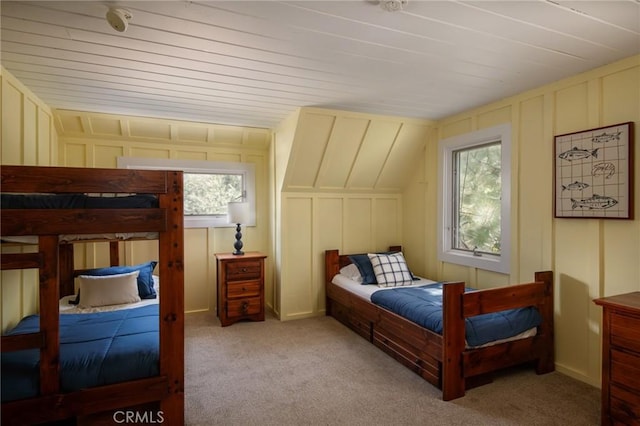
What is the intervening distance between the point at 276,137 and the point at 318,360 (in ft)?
8.35

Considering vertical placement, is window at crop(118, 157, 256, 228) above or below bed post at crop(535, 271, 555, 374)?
above

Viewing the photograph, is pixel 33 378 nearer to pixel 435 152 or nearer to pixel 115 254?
pixel 115 254

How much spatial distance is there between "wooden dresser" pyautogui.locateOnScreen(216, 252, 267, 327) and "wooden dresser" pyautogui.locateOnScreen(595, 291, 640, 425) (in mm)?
3018

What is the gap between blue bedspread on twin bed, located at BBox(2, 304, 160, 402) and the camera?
5.63 feet

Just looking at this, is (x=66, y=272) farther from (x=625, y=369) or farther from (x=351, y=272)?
(x=625, y=369)

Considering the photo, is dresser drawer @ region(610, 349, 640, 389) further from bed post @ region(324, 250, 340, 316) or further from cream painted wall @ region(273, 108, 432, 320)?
bed post @ region(324, 250, 340, 316)

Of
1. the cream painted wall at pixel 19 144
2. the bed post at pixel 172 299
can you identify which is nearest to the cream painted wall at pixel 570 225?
the bed post at pixel 172 299

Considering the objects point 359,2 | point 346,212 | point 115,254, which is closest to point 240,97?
point 359,2

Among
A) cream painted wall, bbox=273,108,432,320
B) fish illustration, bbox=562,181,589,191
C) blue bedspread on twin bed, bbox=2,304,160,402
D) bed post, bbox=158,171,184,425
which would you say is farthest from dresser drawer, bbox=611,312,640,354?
blue bedspread on twin bed, bbox=2,304,160,402

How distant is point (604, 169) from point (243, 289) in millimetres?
3398

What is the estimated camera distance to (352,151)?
3.85 metres

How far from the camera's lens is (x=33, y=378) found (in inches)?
67.8

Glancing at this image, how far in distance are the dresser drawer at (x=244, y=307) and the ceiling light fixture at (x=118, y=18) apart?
2.77m

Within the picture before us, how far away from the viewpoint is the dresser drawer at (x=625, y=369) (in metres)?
1.85
